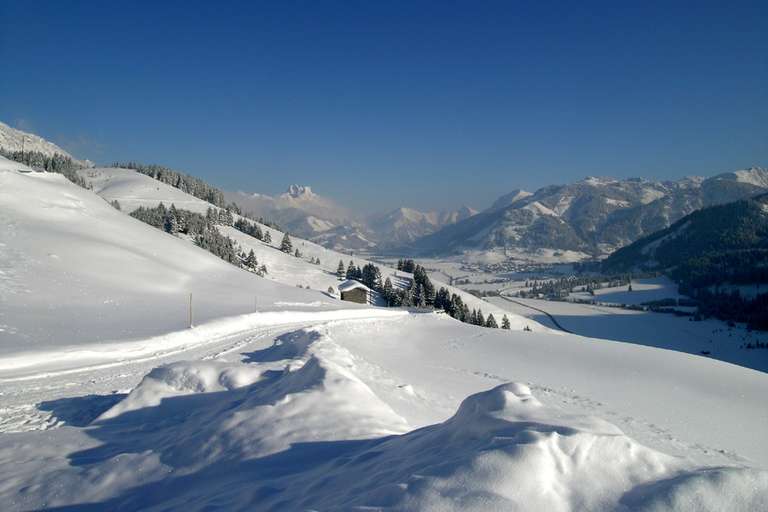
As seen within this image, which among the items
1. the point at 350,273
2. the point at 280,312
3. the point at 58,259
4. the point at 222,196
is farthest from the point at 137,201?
the point at 280,312

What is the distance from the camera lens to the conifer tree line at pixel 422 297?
67.7 metres

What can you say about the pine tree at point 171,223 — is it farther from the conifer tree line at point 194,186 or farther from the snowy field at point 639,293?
the snowy field at point 639,293

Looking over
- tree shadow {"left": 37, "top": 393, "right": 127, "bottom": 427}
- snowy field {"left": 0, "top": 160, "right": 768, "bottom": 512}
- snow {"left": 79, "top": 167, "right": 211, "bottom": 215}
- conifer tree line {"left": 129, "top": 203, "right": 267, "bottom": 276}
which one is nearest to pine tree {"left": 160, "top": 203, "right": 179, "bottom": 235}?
conifer tree line {"left": 129, "top": 203, "right": 267, "bottom": 276}

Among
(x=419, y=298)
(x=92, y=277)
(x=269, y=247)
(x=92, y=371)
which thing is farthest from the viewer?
(x=269, y=247)

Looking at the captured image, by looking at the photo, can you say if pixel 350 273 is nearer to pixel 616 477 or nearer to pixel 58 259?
pixel 58 259

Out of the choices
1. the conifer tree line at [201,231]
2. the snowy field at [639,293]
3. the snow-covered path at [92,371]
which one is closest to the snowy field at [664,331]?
the snowy field at [639,293]

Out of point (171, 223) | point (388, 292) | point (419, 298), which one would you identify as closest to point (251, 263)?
point (171, 223)

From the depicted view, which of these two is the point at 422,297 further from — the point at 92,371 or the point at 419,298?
the point at 92,371

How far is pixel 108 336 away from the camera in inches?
847

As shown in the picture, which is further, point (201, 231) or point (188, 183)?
point (188, 183)

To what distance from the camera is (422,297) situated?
A: 230 feet

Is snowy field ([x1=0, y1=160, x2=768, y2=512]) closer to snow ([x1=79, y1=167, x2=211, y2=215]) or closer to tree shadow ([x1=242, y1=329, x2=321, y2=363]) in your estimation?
tree shadow ([x1=242, y1=329, x2=321, y2=363])

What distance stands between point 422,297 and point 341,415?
204 feet

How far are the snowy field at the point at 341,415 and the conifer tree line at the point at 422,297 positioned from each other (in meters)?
34.5
